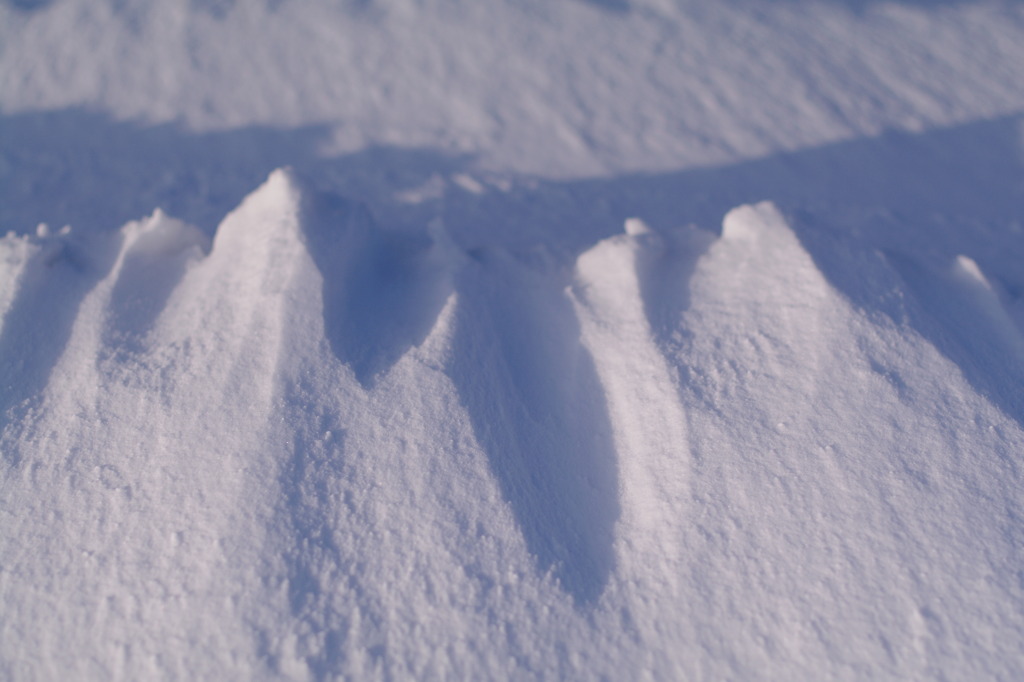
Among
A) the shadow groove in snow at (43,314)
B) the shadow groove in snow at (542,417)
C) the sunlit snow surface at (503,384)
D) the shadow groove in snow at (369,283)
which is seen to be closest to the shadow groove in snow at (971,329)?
the sunlit snow surface at (503,384)

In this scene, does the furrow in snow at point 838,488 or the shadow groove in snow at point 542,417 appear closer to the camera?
the furrow in snow at point 838,488

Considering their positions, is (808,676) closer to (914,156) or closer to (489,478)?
(489,478)

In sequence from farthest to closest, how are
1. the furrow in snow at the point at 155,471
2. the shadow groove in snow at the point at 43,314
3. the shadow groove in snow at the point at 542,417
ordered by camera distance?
the shadow groove in snow at the point at 43,314
the shadow groove in snow at the point at 542,417
the furrow in snow at the point at 155,471

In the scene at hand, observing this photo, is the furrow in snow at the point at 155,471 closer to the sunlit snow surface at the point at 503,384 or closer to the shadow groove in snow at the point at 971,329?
the sunlit snow surface at the point at 503,384

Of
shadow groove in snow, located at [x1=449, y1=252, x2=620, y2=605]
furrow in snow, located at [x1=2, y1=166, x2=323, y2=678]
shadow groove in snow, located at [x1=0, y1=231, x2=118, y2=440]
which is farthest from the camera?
shadow groove in snow, located at [x1=0, y1=231, x2=118, y2=440]

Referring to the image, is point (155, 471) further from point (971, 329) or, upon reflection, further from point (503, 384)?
point (971, 329)

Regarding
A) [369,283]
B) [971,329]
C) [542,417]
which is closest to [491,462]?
[542,417]

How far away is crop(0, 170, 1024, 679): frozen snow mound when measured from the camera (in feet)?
3.01

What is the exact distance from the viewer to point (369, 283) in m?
1.40

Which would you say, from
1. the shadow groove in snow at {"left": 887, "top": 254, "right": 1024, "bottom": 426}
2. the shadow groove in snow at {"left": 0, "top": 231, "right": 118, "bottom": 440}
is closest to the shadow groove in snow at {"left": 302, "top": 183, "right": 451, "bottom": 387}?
the shadow groove in snow at {"left": 0, "top": 231, "right": 118, "bottom": 440}

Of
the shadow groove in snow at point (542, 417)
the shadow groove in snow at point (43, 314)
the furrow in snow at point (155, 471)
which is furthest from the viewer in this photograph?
the shadow groove in snow at point (43, 314)

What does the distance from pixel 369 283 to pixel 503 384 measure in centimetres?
39

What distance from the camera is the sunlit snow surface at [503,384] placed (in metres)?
0.93

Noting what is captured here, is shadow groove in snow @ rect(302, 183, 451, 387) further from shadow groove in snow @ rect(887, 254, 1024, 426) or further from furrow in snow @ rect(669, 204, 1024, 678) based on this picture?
shadow groove in snow @ rect(887, 254, 1024, 426)
